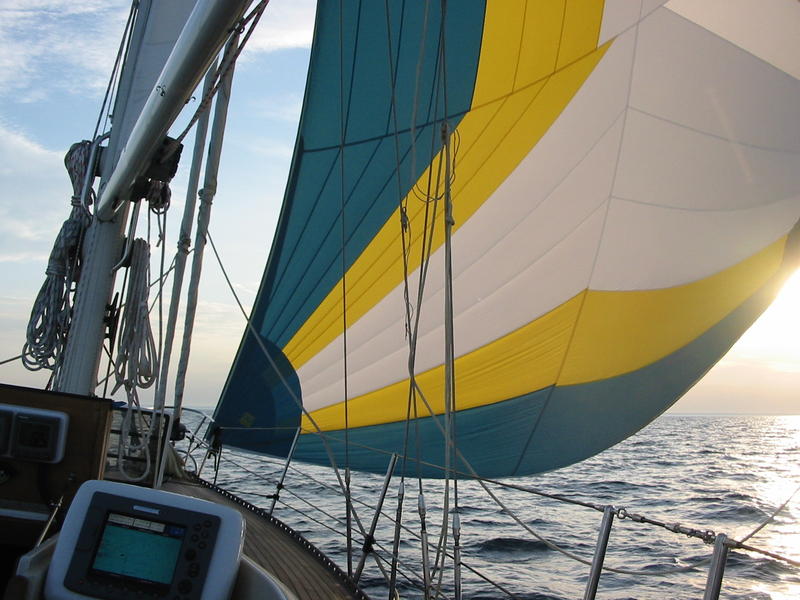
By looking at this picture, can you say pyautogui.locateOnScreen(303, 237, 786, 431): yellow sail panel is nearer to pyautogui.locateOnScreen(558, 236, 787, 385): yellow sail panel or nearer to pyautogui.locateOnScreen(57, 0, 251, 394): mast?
pyautogui.locateOnScreen(558, 236, 787, 385): yellow sail panel

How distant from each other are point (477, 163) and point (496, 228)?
39 centimetres

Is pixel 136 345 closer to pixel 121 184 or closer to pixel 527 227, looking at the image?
pixel 121 184

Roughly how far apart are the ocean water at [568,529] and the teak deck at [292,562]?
0.21 meters

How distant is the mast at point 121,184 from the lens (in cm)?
225

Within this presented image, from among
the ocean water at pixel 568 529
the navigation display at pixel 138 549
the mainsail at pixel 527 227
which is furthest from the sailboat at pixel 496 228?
the navigation display at pixel 138 549

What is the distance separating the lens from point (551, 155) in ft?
13.0

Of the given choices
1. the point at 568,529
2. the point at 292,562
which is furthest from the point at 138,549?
the point at 568,529

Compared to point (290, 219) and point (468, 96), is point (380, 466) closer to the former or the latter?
point (290, 219)

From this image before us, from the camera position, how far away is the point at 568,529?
7762mm

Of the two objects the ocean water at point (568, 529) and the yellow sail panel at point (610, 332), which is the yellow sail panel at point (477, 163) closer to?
the yellow sail panel at point (610, 332)

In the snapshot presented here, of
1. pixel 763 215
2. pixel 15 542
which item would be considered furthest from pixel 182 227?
pixel 763 215

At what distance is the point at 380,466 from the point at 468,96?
2.46m

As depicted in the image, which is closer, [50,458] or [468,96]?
[50,458]

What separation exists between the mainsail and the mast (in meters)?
0.87
